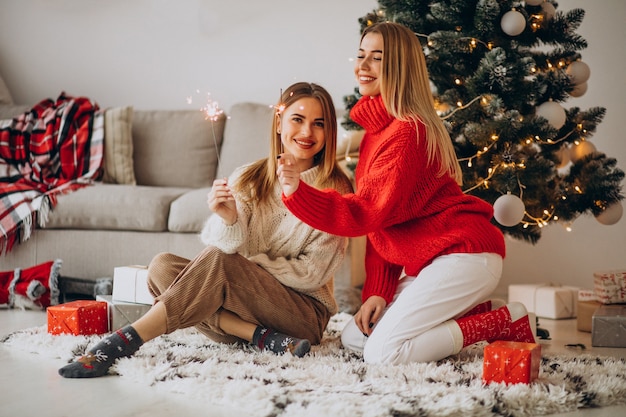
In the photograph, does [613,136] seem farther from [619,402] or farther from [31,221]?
[31,221]

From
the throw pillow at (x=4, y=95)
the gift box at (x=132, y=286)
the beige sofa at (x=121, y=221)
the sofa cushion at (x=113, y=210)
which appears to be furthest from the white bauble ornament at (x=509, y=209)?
the throw pillow at (x=4, y=95)

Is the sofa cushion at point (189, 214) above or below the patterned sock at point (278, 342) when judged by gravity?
above

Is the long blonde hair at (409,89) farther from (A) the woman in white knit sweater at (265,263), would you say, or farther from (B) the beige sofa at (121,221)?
(B) the beige sofa at (121,221)

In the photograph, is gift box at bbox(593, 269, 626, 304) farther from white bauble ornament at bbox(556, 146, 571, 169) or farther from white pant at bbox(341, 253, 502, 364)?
white pant at bbox(341, 253, 502, 364)

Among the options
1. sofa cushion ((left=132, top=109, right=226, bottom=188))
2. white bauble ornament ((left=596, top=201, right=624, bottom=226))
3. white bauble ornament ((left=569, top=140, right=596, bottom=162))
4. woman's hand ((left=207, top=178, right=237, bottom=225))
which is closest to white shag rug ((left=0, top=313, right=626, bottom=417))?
woman's hand ((left=207, top=178, right=237, bottom=225))

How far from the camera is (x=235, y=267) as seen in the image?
72.7 inches

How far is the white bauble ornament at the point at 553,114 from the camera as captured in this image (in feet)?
7.43

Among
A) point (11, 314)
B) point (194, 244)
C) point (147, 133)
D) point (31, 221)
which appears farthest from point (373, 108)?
point (147, 133)

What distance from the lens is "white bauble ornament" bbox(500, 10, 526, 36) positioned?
2203 millimetres

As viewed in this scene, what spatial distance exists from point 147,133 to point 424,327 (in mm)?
2221

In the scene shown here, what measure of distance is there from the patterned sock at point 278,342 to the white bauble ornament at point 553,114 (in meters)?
1.07

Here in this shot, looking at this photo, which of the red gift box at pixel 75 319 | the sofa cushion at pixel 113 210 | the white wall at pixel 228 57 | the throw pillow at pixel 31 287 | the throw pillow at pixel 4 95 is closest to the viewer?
the red gift box at pixel 75 319

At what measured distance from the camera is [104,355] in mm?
1639

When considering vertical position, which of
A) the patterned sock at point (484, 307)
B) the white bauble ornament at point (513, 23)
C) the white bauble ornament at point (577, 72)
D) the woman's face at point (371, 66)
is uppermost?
the white bauble ornament at point (513, 23)
